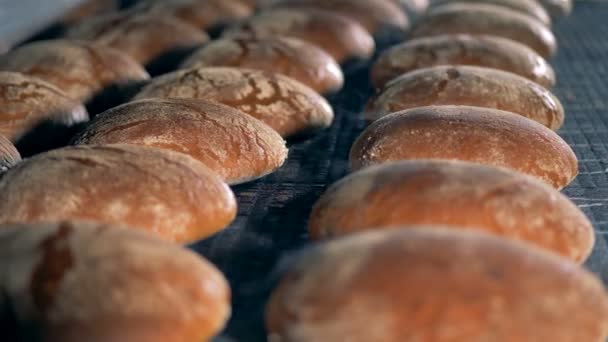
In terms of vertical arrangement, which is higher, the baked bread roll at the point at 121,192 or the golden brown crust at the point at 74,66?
the baked bread roll at the point at 121,192

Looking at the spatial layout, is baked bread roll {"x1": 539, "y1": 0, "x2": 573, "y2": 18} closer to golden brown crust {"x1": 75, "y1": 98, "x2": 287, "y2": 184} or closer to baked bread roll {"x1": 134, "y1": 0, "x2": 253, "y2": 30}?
baked bread roll {"x1": 134, "y1": 0, "x2": 253, "y2": 30}

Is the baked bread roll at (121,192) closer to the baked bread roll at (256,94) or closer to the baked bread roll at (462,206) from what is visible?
the baked bread roll at (462,206)

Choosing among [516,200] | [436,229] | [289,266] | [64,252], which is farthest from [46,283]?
[516,200]

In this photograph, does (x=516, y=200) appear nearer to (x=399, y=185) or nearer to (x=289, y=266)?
(x=399, y=185)

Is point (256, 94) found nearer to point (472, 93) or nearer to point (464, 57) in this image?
point (472, 93)

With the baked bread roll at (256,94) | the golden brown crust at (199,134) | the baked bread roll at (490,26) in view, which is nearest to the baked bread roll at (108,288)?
the golden brown crust at (199,134)

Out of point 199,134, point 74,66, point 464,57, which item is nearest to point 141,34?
point 74,66

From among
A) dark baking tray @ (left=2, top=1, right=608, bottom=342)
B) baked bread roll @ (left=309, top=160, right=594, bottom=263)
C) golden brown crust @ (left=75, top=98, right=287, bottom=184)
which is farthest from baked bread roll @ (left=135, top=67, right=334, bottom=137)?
baked bread roll @ (left=309, top=160, right=594, bottom=263)
